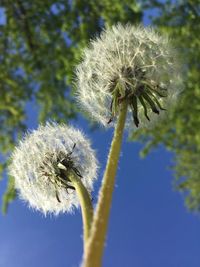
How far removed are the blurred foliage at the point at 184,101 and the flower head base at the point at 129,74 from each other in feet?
18.2

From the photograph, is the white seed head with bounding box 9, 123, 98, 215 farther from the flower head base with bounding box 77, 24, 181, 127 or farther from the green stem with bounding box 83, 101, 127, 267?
the green stem with bounding box 83, 101, 127, 267

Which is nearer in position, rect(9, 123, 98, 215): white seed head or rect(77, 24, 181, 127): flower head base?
rect(77, 24, 181, 127): flower head base

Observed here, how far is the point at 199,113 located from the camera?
303 inches

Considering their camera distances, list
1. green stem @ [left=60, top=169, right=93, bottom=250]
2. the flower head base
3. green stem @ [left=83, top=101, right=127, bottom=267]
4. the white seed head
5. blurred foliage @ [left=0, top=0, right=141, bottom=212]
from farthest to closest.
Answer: blurred foliage @ [left=0, top=0, right=141, bottom=212]
the white seed head
the flower head base
green stem @ [left=60, top=169, right=93, bottom=250]
green stem @ [left=83, top=101, right=127, bottom=267]

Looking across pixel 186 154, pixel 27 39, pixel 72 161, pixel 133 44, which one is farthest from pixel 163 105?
pixel 186 154

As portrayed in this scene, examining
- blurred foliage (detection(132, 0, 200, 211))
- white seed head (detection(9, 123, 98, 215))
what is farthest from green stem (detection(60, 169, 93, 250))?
blurred foliage (detection(132, 0, 200, 211))

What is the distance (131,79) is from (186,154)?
797 cm

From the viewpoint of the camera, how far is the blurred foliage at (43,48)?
7.38m

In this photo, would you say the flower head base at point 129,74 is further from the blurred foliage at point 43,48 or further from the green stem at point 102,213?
the blurred foliage at point 43,48

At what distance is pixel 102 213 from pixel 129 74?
568 millimetres

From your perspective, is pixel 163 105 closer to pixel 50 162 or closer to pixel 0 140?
pixel 50 162

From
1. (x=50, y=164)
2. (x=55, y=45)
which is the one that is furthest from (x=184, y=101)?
(x=50, y=164)

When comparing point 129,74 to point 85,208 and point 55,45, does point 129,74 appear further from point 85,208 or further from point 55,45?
point 55,45

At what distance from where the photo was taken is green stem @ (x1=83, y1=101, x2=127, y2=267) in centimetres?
68
